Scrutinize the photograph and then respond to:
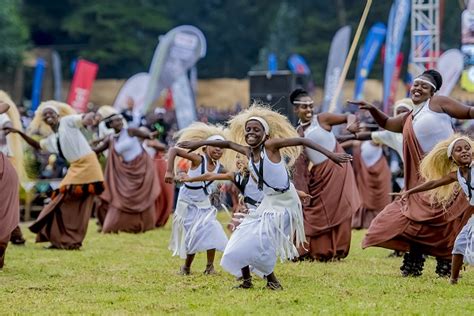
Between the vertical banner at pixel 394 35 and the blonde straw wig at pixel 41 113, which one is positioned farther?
the vertical banner at pixel 394 35

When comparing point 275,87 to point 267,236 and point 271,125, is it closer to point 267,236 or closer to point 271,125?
point 271,125

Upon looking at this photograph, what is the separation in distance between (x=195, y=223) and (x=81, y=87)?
62.0 feet

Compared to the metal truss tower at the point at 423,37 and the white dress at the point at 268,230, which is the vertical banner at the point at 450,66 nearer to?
the metal truss tower at the point at 423,37

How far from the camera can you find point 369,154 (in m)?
A: 18.0

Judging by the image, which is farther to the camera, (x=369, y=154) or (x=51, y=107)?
(x=369, y=154)

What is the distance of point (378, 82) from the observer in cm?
5238

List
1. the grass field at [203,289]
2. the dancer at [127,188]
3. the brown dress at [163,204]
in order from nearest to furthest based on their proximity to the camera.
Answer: the grass field at [203,289] → the dancer at [127,188] → the brown dress at [163,204]

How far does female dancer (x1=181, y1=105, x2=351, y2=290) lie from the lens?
9.30 meters

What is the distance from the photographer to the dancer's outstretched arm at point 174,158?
33.1 feet

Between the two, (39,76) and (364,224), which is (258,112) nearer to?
(364,224)

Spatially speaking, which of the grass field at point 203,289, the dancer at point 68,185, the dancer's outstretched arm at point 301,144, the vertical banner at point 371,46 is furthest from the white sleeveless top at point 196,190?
the vertical banner at point 371,46

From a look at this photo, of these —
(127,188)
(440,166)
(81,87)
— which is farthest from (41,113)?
(81,87)

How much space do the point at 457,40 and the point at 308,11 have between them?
8.64 meters

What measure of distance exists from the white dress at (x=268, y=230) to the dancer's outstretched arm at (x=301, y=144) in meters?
0.10
